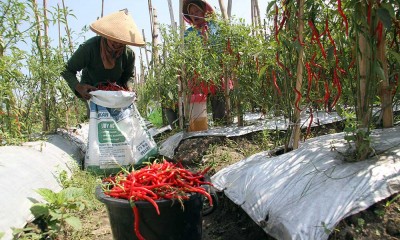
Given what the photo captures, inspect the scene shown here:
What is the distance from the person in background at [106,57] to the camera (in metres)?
3.18

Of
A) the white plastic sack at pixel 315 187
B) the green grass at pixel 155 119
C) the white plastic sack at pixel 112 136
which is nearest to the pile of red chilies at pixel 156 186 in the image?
the white plastic sack at pixel 315 187

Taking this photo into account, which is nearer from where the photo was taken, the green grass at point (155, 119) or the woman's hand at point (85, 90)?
the woman's hand at point (85, 90)

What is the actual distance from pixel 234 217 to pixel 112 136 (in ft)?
4.72

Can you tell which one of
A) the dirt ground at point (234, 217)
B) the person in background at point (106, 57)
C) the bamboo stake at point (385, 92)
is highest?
the person in background at point (106, 57)

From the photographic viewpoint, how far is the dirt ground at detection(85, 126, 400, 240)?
1.36m

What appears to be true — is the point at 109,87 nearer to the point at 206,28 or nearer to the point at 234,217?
the point at 206,28

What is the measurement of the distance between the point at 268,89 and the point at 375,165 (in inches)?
72.3

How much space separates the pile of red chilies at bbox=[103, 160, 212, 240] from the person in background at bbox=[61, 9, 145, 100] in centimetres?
171

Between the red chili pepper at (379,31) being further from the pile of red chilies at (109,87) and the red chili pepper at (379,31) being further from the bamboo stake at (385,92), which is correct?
the pile of red chilies at (109,87)

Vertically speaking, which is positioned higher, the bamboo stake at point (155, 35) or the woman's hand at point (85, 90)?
the bamboo stake at point (155, 35)

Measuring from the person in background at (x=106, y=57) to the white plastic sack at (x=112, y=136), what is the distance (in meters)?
0.20

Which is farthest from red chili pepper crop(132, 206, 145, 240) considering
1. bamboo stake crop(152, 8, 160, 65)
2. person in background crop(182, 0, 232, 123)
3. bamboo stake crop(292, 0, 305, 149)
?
bamboo stake crop(152, 8, 160, 65)

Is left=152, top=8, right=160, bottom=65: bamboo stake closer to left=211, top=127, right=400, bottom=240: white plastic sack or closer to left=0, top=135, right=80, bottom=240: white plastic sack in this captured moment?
left=0, top=135, right=80, bottom=240: white plastic sack

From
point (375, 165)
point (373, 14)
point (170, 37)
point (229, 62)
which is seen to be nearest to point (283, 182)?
point (375, 165)
